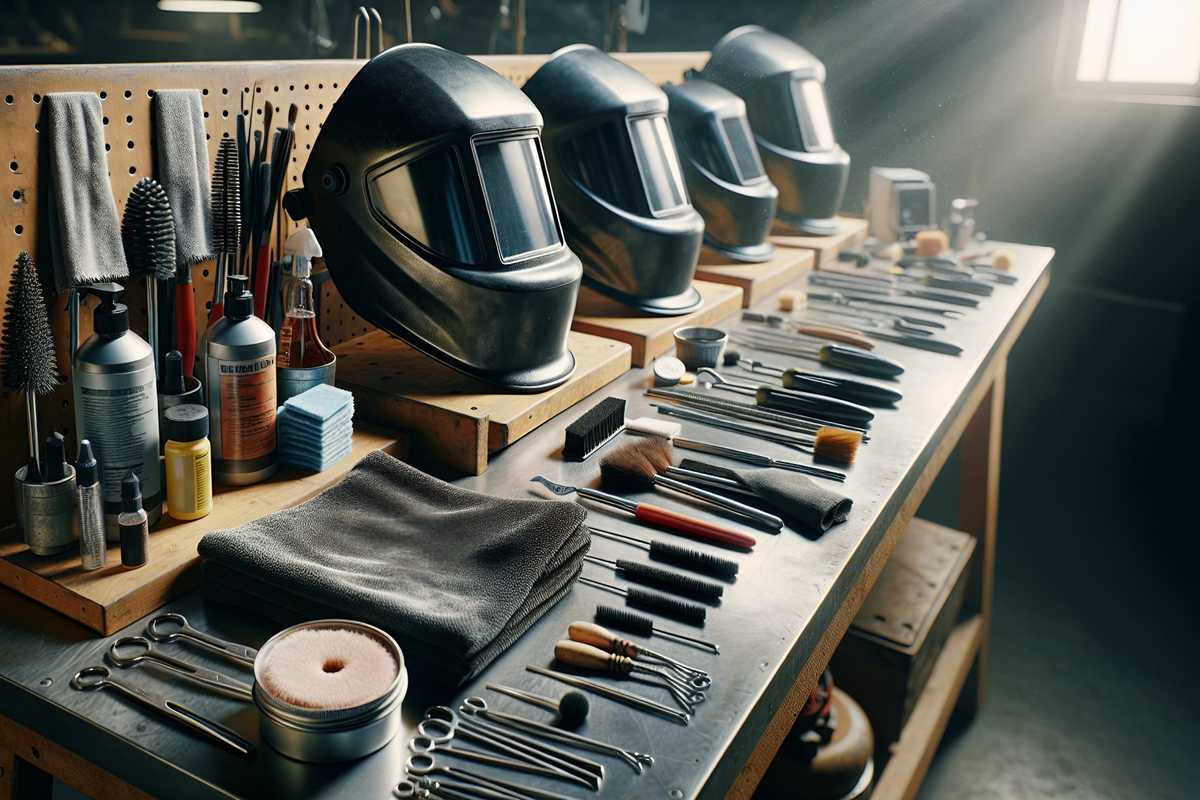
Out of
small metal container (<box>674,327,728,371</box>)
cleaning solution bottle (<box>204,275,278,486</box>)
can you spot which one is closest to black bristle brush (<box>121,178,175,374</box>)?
cleaning solution bottle (<box>204,275,278,486</box>)

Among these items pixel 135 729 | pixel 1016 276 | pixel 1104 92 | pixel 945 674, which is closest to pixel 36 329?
pixel 135 729

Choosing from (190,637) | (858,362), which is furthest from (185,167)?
(858,362)

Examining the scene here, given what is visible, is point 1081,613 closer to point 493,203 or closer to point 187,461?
point 493,203

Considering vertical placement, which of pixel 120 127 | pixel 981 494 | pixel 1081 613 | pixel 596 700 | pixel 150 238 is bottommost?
pixel 1081 613

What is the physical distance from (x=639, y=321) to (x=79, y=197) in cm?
113

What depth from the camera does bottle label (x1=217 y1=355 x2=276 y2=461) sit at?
4.24 ft

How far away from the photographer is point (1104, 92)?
3.92 metres

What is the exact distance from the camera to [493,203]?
61.7 inches

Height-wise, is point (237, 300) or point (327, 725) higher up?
point (237, 300)

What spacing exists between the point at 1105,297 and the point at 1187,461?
0.73 m

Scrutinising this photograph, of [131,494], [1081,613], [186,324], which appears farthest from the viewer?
[1081,613]

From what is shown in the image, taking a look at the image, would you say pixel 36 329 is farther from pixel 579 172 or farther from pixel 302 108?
pixel 579 172

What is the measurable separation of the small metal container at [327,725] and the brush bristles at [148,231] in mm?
636

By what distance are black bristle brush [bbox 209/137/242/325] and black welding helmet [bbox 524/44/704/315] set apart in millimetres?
738
